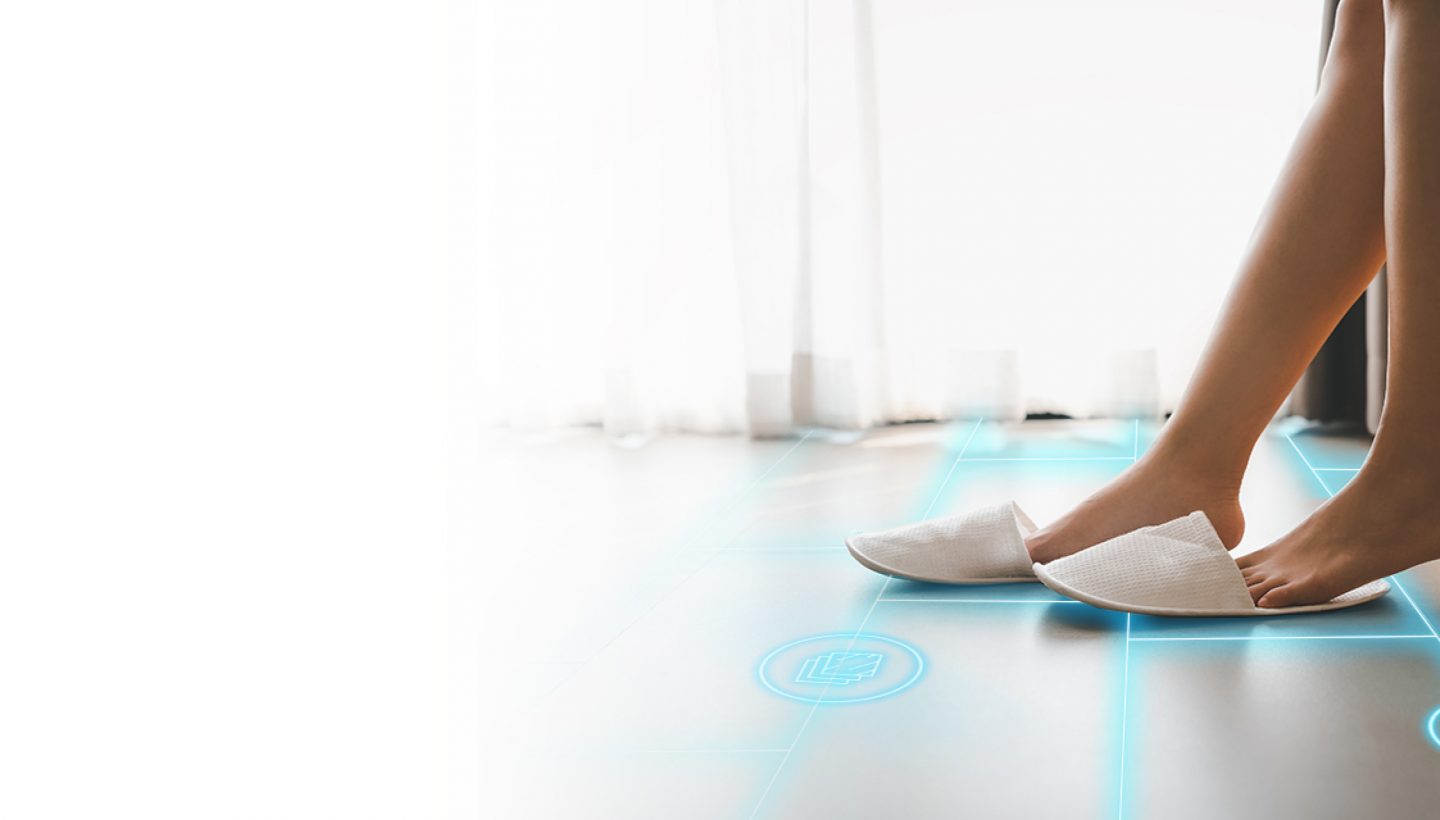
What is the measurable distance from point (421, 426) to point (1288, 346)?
0.72 meters

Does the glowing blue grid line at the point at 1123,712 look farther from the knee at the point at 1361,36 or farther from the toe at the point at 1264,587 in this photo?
the knee at the point at 1361,36

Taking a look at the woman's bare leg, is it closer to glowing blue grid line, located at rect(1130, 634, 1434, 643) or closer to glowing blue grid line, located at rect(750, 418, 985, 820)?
glowing blue grid line, located at rect(1130, 634, 1434, 643)

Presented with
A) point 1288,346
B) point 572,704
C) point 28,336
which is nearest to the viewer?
point 28,336

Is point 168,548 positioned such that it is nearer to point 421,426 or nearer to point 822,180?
point 421,426

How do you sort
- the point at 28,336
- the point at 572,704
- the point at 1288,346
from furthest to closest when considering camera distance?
the point at 1288,346 < the point at 572,704 < the point at 28,336

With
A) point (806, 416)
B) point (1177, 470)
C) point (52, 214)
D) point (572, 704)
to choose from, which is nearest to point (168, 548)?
point (52, 214)

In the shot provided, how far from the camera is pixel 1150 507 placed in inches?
46.1

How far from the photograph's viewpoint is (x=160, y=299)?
815 mm

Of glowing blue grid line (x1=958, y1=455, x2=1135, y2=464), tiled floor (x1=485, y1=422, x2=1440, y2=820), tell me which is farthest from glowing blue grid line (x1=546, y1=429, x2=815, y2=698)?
glowing blue grid line (x1=958, y1=455, x2=1135, y2=464)

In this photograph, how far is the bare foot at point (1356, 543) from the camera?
1034mm

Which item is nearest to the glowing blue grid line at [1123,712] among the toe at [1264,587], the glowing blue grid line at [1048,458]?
the toe at [1264,587]

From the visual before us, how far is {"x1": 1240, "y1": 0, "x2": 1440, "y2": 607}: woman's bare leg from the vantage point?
98 cm

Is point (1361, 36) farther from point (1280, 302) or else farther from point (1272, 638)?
point (1272, 638)

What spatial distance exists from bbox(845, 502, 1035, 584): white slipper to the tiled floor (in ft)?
0.05
